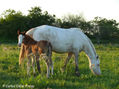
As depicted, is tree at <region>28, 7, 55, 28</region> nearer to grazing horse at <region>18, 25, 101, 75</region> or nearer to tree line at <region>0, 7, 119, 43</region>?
tree line at <region>0, 7, 119, 43</region>

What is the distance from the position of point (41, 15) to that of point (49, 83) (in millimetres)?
31209

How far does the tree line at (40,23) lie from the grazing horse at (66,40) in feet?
82.5

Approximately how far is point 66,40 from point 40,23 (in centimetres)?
2705

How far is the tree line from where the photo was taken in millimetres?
31547

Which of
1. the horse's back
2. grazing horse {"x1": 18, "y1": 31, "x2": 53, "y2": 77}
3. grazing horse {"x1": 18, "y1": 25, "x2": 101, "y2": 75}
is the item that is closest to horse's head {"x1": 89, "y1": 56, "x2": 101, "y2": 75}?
grazing horse {"x1": 18, "y1": 25, "x2": 101, "y2": 75}

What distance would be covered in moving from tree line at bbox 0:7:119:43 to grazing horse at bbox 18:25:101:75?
25.2m

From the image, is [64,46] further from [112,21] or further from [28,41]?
[112,21]

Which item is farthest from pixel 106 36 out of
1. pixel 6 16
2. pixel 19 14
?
pixel 6 16

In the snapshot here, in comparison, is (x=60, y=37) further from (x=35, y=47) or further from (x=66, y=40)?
(x=35, y=47)

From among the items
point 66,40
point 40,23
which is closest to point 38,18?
point 40,23

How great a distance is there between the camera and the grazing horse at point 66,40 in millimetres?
6213

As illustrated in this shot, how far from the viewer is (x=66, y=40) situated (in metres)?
6.58

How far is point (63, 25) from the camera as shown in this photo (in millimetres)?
38188

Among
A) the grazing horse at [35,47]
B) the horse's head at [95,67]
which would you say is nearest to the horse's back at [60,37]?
the grazing horse at [35,47]
